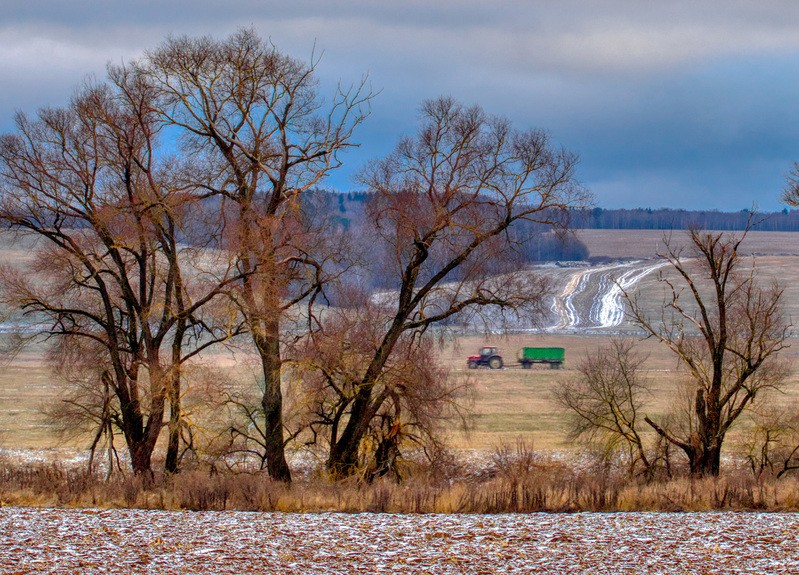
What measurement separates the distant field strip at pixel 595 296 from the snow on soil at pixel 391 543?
255ft

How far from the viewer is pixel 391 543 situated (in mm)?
11859

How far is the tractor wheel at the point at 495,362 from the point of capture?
74.7m

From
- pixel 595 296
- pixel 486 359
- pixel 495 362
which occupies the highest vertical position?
pixel 595 296

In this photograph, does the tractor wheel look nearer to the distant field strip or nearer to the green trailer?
the green trailer

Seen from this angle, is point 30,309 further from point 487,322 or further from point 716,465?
point 716,465

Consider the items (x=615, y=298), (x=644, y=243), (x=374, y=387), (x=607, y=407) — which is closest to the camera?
(x=374, y=387)

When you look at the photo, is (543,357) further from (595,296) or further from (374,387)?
(374,387)

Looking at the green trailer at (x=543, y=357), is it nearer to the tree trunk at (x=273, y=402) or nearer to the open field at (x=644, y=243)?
the tree trunk at (x=273, y=402)

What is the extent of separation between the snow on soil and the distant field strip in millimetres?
77632

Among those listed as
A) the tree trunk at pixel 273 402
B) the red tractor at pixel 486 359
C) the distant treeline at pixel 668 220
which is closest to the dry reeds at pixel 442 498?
the tree trunk at pixel 273 402

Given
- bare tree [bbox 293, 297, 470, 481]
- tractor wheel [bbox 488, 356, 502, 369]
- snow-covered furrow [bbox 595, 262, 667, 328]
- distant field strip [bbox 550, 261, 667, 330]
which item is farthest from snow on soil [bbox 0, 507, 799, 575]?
snow-covered furrow [bbox 595, 262, 667, 328]

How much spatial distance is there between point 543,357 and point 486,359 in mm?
4512

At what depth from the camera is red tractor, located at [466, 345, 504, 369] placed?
73875 millimetres

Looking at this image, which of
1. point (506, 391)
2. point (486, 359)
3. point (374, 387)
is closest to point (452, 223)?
point (374, 387)
